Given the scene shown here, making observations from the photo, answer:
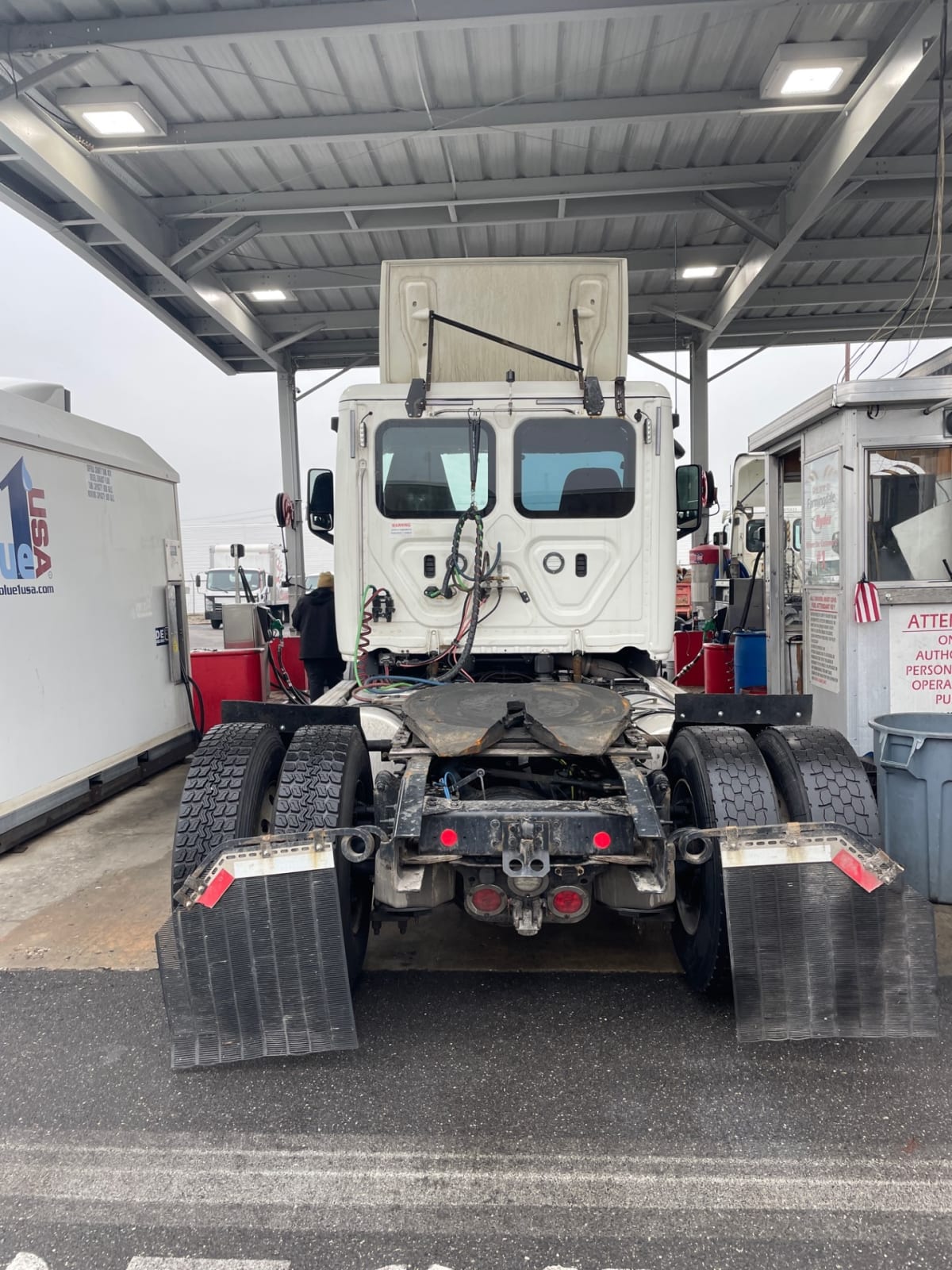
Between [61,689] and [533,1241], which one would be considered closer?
[533,1241]

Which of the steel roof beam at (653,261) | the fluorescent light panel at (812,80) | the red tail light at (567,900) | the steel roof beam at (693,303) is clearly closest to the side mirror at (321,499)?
the red tail light at (567,900)

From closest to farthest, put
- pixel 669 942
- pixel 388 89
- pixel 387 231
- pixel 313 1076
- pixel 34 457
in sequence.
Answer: pixel 313 1076 → pixel 669 942 → pixel 34 457 → pixel 388 89 → pixel 387 231

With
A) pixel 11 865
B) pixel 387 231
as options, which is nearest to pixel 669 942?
pixel 11 865

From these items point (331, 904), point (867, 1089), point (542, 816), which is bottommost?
point (867, 1089)

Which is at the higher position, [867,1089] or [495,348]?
[495,348]

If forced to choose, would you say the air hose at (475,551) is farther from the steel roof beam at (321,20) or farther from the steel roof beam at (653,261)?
the steel roof beam at (653,261)

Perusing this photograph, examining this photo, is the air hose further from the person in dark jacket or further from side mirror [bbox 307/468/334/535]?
the person in dark jacket

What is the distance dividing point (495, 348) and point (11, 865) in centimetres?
462

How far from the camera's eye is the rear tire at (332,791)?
9.41ft

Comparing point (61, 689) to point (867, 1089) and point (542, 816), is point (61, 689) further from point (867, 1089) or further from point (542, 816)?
point (867, 1089)

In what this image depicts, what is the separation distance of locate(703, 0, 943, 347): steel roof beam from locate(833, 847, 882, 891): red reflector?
5.62 meters

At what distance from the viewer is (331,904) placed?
255 centimetres

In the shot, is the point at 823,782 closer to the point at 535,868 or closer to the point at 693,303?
the point at 535,868

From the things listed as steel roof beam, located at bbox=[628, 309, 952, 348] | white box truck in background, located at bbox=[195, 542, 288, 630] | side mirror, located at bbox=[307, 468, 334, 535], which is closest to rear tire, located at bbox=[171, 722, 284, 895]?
side mirror, located at bbox=[307, 468, 334, 535]
